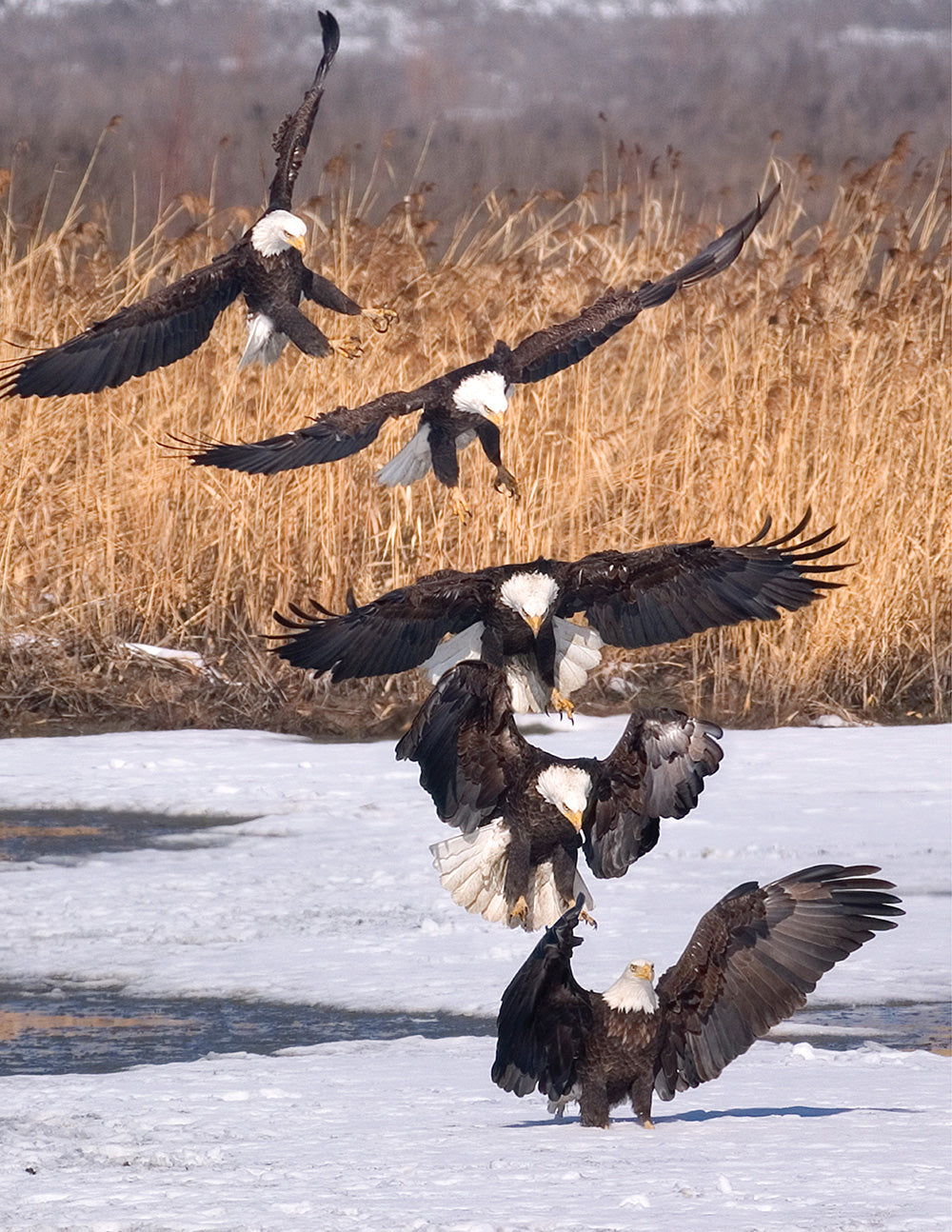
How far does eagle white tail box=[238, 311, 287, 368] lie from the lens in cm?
539

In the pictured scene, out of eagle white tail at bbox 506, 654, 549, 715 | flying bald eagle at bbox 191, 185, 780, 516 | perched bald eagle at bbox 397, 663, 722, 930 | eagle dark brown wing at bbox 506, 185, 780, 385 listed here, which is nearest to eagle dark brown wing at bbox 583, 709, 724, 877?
perched bald eagle at bbox 397, 663, 722, 930

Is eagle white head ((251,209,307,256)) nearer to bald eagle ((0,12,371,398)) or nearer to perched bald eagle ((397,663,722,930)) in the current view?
bald eagle ((0,12,371,398))

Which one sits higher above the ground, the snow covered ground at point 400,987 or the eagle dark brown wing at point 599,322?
the eagle dark brown wing at point 599,322

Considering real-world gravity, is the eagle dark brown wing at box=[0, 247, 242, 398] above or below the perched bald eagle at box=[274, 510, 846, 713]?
above

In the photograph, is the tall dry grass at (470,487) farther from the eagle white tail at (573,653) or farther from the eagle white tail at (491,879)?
the eagle white tail at (491,879)

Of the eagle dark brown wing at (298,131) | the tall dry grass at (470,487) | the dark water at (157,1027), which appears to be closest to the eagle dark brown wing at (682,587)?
the dark water at (157,1027)

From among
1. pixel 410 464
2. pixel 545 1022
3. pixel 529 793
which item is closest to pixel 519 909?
pixel 529 793

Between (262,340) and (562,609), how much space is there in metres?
1.23

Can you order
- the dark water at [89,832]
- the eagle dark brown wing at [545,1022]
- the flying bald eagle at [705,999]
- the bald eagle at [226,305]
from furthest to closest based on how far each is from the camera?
the dark water at [89,832] → the bald eagle at [226,305] → the flying bald eagle at [705,999] → the eagle dark brown wing at [545,1022]

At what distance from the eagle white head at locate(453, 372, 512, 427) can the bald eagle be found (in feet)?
1.29

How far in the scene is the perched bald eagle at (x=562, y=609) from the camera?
4.55 metres

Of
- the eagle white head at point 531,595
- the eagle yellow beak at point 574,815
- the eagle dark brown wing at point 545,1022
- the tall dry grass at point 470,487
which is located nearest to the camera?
the eagle dark brown wing at point 545,1022

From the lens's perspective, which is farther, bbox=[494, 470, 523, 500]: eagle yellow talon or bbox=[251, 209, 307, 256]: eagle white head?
bbox=[251, 209, 307, 256]: eagle white head

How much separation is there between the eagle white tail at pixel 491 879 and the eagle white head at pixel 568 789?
24 cm
